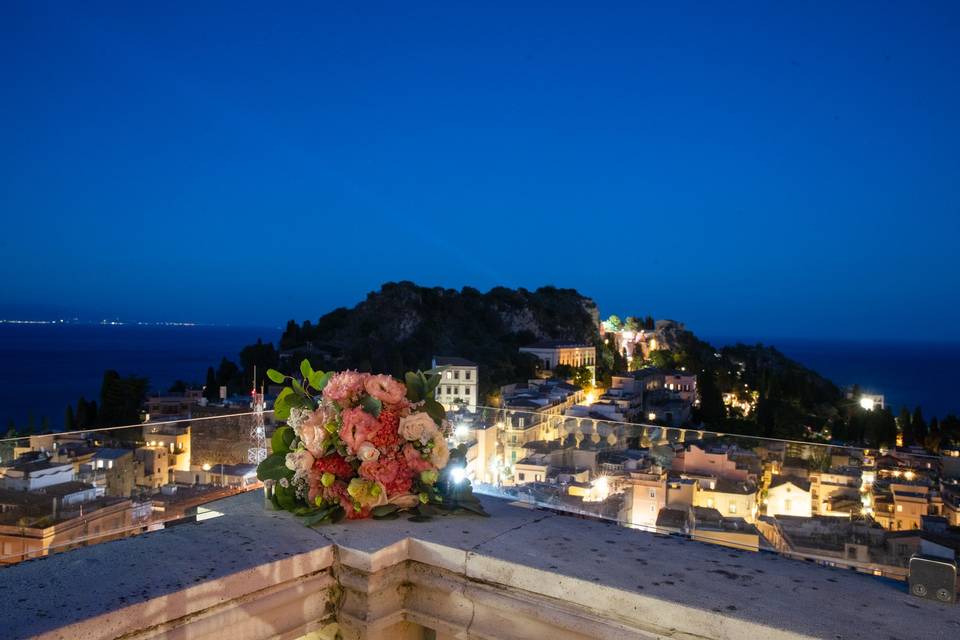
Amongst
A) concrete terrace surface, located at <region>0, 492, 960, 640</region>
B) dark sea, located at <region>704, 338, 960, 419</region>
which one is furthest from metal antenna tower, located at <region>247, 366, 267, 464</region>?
dark sea, located at <region>704, 338, 960, 419</region>

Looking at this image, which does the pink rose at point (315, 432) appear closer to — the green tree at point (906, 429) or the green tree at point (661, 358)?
the green tree at point (906, 429)

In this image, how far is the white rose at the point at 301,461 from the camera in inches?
70.6

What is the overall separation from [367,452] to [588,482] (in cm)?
106

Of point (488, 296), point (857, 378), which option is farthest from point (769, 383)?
point (857, 378)

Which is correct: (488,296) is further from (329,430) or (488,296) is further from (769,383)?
(329,430)

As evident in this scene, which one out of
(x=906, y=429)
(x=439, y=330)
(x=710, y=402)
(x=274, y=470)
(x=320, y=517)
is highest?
(x=439, y=330)

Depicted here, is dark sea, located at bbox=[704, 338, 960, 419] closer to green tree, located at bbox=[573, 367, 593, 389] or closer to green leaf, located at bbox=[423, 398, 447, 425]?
green tree, located at bbox=[573, 367, 593, 389]

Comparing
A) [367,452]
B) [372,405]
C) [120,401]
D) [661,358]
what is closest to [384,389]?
[372,405]

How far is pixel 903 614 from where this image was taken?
1.25 metres

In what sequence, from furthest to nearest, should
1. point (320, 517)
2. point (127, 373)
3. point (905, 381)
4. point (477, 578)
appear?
point (905, 381) < point (127, 373) < point (320, 517) < point (477, 578)

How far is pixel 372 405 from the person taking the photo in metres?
1.84

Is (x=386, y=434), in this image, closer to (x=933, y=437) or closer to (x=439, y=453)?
(x=439, y=453)

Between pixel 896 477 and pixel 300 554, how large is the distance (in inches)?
89.6

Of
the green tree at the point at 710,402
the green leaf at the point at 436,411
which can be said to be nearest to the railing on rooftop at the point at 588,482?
the green leaf at the point at 436,411
